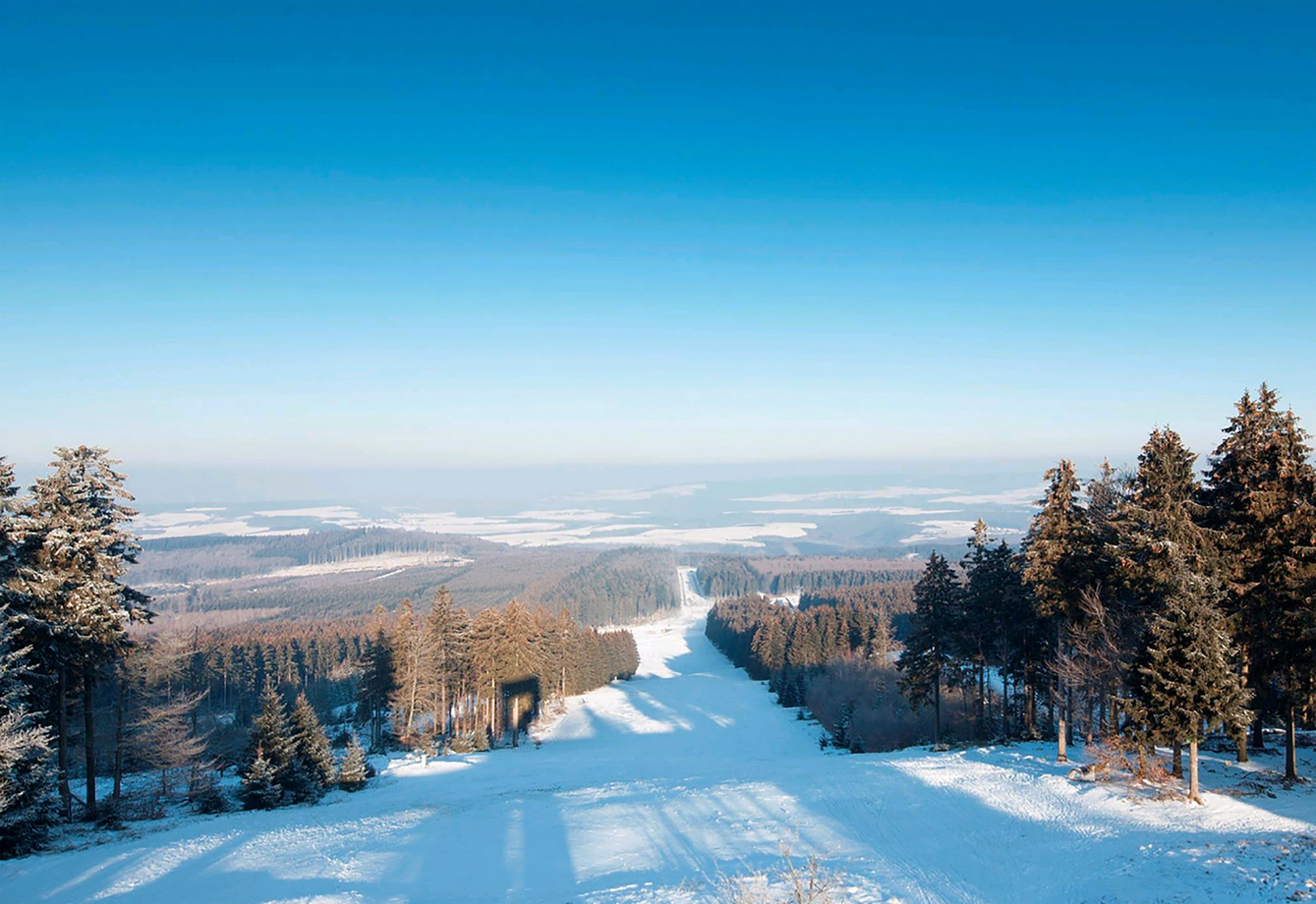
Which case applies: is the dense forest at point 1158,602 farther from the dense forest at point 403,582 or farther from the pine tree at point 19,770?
the dense forest at point 403,582

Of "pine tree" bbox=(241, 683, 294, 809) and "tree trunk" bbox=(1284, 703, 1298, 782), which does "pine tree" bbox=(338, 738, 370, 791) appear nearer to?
"pine tree" bbox=(241, 683, 294, 809)

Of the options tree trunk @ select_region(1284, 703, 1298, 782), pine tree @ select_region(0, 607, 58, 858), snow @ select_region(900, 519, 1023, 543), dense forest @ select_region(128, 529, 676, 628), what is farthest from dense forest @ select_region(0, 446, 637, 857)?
snow @ select_region(900, 519, 1023, 543)

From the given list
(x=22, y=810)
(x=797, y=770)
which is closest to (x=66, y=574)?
(x=22, y=810)

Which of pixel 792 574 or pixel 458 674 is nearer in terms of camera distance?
pixel 458 674

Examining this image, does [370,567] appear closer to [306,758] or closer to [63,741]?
[306,758]

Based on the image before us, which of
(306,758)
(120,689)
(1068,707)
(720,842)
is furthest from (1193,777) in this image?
(120,689)

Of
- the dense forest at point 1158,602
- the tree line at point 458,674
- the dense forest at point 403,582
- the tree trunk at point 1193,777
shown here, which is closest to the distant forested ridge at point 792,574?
the dense forest at point 403,582
